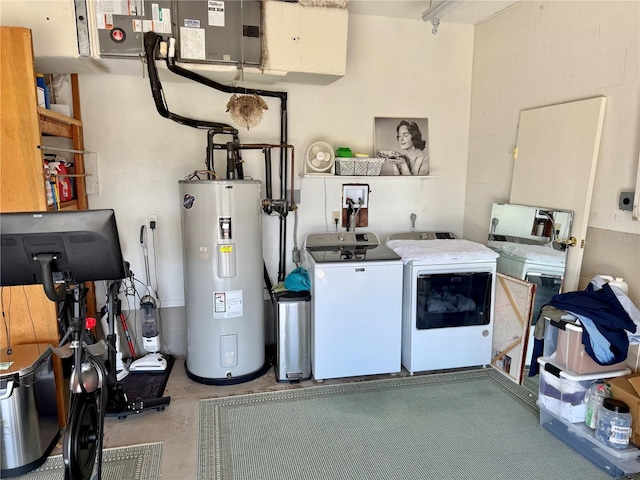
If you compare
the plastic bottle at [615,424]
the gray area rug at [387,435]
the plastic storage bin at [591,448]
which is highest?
the plastic bottle at [615,424]

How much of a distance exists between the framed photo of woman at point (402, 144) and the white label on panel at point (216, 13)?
60.5 inches

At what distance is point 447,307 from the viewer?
10.9 feet

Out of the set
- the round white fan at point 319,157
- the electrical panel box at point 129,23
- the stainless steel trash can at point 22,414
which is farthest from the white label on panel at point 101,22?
the stainless steel trash can at point 22,414

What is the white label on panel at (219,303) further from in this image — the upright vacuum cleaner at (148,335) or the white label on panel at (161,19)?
the white label on panel at (161,19)

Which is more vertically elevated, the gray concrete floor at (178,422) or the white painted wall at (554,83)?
the white painted wall at (554,83)

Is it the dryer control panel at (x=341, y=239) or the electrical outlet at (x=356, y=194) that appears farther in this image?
the electrical outlet at (x=356, y=194)

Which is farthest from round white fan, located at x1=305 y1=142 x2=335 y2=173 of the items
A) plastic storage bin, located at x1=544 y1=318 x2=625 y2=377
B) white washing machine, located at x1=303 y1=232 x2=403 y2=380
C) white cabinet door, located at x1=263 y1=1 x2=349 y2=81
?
plastic storage bin, located at x1=544 y1=318 x2=625 y2=377

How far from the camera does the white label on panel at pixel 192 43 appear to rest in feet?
9.59

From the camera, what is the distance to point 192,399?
118 inches

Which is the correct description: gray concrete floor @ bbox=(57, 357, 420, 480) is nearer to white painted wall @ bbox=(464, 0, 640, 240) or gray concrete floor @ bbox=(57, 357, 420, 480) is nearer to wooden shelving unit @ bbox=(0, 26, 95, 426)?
wooden shelving unit @ bbox=(0, 26, 95, 426)

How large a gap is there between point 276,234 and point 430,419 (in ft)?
6.24

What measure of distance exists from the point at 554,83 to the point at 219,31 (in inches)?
94.8

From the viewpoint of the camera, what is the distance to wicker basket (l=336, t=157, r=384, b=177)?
3588mm

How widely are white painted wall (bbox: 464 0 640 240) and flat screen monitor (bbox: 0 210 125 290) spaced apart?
112 inches
